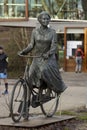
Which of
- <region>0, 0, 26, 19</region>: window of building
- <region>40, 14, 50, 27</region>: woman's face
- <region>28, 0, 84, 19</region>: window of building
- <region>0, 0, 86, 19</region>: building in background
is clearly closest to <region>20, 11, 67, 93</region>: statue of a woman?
<region>40, 14, 50, 27</region>: woman's face

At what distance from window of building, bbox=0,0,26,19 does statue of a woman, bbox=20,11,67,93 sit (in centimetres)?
2825

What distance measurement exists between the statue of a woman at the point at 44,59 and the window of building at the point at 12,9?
2825 cm

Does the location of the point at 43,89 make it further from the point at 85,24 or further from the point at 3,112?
the point at 85,24

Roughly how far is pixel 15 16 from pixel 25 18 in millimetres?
812

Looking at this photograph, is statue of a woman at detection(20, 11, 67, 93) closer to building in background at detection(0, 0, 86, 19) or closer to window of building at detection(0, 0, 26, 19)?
building in background at detection(0, 0, 86, 19)

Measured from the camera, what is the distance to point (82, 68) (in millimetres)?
34500

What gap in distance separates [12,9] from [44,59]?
2884 centimetres

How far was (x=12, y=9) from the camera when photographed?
38.6m

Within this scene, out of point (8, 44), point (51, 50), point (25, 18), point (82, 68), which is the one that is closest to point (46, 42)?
point (51, 50)

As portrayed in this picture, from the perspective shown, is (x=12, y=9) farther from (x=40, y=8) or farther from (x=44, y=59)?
(x=44, y=59)

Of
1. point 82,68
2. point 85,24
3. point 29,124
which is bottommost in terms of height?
point 82,68

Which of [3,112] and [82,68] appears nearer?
[3,112]

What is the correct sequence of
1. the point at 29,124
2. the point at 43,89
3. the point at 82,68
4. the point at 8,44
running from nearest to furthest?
the point at 29,124
the point at 43,89
the point at 8,44
the point at 82,68

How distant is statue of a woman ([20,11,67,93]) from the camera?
33.0 feet
